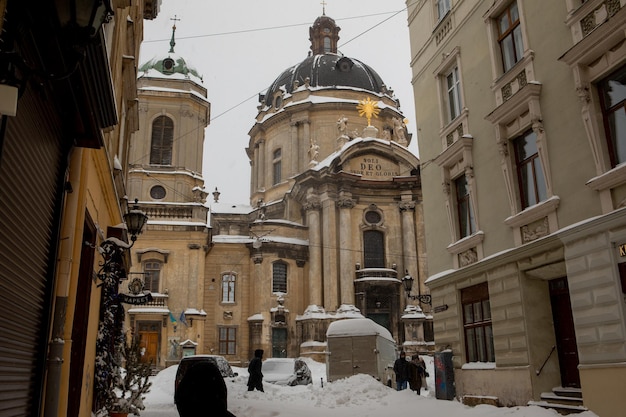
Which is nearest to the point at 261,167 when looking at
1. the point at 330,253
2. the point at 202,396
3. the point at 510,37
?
the point at 330,253

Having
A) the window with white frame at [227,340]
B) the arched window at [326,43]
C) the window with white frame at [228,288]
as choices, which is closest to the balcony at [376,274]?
the window with white frame at [228,288]

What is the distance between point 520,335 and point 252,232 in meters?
29.3

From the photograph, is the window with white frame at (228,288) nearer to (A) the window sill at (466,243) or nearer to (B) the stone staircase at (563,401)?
(A) the window sill at (466,243)

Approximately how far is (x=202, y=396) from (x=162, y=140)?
1484 inches

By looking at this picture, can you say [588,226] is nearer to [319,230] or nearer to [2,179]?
[2,179]

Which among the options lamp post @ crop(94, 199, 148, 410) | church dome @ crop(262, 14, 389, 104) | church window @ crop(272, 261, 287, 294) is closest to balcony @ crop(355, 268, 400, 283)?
church window @ crop(272, 261, 287, 294)

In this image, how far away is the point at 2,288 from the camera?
4.77 m

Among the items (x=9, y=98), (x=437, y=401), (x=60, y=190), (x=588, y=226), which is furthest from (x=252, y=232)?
(x=9, y=98)

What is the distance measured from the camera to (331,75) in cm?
5256

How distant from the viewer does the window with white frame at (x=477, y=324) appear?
48.6 ft

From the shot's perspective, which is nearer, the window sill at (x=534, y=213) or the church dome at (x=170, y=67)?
the window sill at (x=534, y=213)

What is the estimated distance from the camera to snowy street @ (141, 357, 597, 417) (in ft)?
41.2

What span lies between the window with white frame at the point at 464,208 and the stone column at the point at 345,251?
915 inches

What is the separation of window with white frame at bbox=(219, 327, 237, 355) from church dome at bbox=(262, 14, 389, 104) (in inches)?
901
